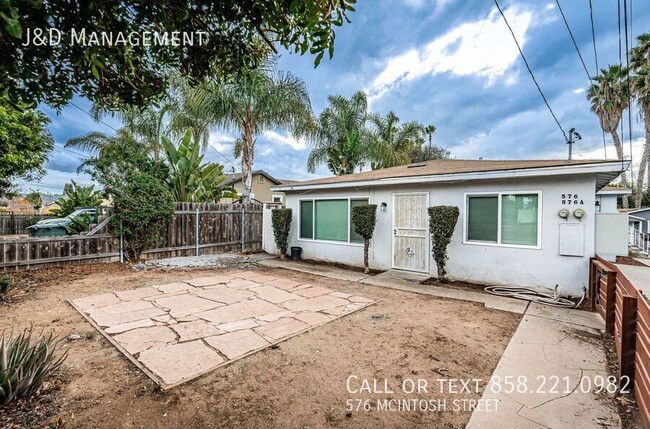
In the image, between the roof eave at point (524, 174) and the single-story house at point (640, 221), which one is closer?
the roof eave at point (524, 174)

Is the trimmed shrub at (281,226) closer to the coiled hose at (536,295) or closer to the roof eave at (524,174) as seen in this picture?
the roof eave at (524,174)

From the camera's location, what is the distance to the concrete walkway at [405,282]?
5.08m

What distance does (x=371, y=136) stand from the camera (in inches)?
683

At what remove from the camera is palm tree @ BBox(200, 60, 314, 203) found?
35.7 feet

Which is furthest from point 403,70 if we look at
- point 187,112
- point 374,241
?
point 187,112

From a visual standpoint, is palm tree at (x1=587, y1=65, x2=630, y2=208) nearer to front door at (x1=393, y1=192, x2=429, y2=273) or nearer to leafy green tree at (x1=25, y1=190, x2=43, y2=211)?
front door at (x1=393, y1=192, x2=429, y2=273)

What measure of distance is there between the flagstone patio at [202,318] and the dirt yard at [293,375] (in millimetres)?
166

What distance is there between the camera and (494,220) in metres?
6.14

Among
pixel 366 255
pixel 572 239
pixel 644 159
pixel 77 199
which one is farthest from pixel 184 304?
pixel 644 159

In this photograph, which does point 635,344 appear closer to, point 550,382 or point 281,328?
point 550,382

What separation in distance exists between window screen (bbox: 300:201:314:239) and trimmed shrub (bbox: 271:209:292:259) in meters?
0.43

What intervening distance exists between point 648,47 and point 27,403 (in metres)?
26.8

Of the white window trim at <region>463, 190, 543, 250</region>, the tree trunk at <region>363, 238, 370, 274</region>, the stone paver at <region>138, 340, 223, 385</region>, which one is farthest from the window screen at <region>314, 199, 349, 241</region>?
the stone paver at <region>138, 340, 223, 385</region>

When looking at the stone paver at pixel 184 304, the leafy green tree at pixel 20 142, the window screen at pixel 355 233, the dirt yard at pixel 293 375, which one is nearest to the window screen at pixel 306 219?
the window screen at pixel 355 233
